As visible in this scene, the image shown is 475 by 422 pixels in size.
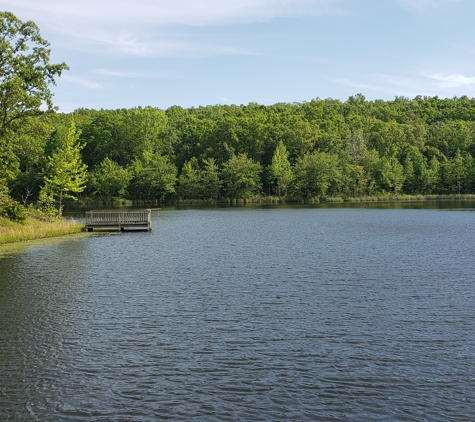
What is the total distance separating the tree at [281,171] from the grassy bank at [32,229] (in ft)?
Answer: 225

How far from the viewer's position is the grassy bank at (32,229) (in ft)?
114

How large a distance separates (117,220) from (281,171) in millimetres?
67029

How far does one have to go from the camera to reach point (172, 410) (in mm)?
9609

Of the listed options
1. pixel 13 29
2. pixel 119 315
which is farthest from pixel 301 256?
pixel 13 29

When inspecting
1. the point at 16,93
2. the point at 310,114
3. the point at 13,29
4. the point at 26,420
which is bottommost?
the point at 26,420

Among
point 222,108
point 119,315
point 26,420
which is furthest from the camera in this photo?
point 222,108

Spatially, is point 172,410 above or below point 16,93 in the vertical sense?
below

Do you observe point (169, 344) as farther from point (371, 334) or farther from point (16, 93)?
point (16, 93)

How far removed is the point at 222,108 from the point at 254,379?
549 ft

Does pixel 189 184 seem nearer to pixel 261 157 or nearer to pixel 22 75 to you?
pixel 261 157

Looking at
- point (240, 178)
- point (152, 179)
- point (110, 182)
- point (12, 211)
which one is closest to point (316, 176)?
point (240, 178)

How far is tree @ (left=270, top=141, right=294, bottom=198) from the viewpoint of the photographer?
108 meters

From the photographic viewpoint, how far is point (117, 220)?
44.9m

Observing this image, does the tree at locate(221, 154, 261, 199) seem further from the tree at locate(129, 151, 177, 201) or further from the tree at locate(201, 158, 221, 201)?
Answer: the tree at locate(129, 151, 177, 201)
